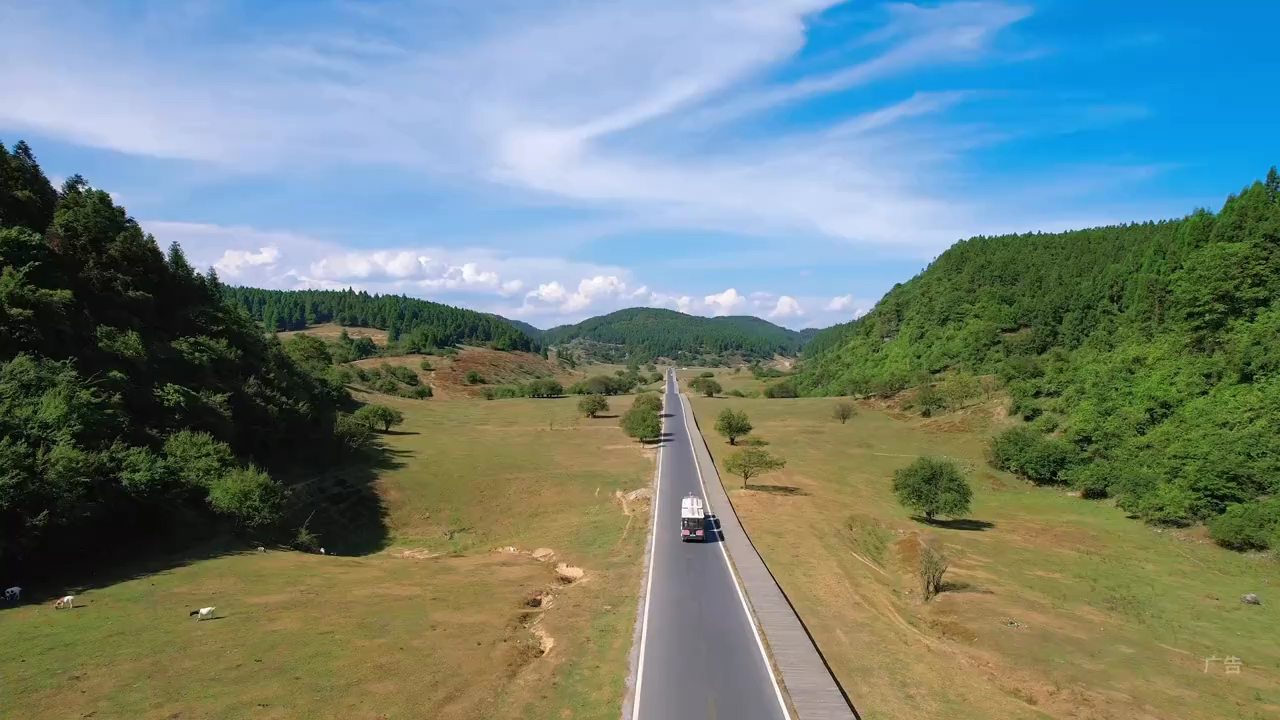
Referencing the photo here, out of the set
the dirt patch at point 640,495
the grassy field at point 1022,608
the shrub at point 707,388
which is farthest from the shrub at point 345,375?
the grassy field at point 1022,608

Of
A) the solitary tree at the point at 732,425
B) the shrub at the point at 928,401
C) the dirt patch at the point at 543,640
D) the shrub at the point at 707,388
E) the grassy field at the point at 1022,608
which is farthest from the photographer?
the shrub at the point at 707,388

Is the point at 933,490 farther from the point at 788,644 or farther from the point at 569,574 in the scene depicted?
the point at 788,644

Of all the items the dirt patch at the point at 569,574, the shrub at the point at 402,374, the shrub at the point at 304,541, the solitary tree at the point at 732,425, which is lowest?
the shrub at the point at 304,541

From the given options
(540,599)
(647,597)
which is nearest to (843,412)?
(647,597)

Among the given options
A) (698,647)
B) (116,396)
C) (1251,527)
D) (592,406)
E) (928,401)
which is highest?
(928,401)

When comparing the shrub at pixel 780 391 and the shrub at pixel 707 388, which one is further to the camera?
the shrub at pixel 780 391

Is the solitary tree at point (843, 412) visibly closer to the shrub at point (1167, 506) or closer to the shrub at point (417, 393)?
the shrub at point (1167, 506)
